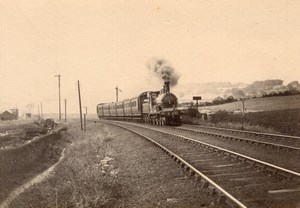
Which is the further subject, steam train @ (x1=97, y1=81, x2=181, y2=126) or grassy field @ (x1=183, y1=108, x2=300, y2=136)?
steam train @ (x1=97, y1=81, x2=181, y2=126)

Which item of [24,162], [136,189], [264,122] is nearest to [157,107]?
[264,122]

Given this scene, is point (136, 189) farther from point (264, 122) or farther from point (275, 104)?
point (275, 104)

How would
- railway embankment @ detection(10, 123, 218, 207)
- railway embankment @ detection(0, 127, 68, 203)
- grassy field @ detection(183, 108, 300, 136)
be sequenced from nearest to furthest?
railway embankment @ detection(10, 123, 218, 207)
grassy field @ detection(183, 108, 300, 136)
railway embankment @ detection(0, 127, 68, 203)

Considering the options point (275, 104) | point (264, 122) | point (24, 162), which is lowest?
point (24, 162)

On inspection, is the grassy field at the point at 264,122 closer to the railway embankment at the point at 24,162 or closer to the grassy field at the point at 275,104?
the grassy field at the point at 275,104

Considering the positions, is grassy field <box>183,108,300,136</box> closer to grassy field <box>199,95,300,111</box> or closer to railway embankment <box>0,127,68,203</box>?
grassy field <box>199,95,300,111</box>

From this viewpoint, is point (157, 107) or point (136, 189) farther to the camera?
point (157, 107)

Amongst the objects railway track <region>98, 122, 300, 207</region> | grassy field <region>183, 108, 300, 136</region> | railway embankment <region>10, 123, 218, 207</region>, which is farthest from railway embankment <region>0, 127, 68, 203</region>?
grassy field <region>183, 108, 300, 136</region>
